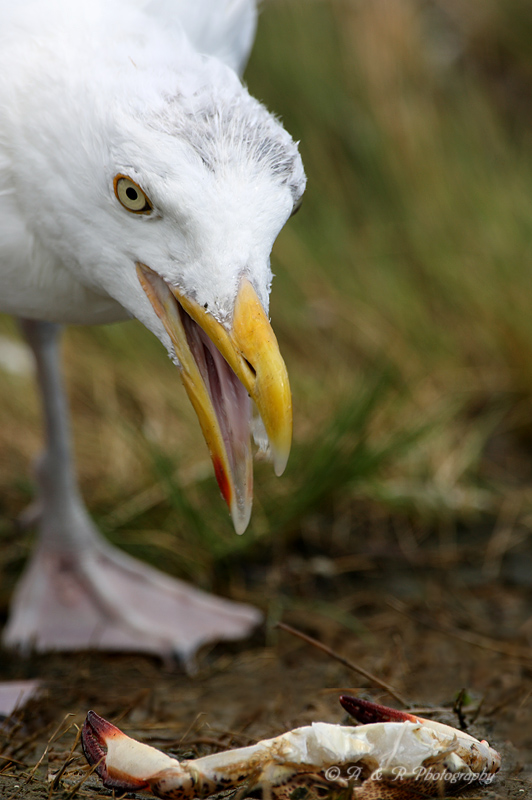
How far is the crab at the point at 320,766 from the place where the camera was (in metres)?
1.61

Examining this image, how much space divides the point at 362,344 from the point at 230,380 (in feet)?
8.09

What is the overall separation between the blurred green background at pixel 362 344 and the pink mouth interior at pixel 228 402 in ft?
4.30

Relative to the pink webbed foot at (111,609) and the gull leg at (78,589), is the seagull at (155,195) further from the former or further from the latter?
the pink webbed foot at (111,609)

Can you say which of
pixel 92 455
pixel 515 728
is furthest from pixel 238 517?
pixel 92 455

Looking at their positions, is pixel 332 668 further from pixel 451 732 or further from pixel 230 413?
pixel 230 413

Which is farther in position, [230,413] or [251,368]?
[230,413]

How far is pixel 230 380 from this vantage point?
1.84m

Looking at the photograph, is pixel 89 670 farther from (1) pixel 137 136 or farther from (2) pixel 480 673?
(1) pixel 137 136

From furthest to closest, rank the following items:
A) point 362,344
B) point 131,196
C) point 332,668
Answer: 1. point 362,344
2. point 332,668
3. point 131,196

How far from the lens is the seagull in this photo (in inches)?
66.4

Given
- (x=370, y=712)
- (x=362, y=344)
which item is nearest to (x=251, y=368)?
(x=370, y=712)


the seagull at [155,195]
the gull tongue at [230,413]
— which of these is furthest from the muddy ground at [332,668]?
the seagull at [155,195]

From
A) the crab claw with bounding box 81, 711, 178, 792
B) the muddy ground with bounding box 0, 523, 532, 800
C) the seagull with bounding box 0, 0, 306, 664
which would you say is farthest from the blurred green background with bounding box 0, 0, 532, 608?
the crab claw with bounding box 81, 711, 178, 792

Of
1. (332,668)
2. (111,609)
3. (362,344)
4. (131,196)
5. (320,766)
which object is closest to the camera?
(320,766)
